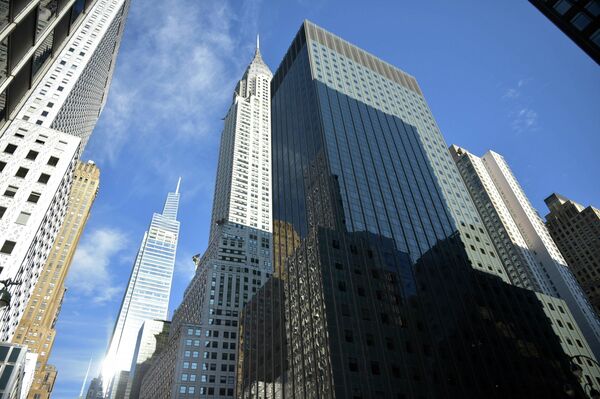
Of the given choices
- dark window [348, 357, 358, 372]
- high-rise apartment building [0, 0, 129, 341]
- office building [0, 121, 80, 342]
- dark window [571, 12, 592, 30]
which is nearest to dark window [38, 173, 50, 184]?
office building [0, 121, 80, 342]

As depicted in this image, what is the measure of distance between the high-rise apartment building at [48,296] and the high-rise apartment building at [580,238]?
18369cm

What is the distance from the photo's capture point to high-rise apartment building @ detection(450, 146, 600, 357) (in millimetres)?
137250

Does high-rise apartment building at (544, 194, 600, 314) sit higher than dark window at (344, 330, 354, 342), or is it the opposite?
high-rise apartment building at (544, 194, 600, 314)

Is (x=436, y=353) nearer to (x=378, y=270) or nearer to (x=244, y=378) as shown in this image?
(x=378, y=270)

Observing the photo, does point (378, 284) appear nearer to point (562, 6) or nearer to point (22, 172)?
point (562, 6)

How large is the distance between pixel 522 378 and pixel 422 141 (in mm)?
69188

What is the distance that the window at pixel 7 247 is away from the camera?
156 ft

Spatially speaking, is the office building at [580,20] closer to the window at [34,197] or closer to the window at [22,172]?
the window at [34,197]

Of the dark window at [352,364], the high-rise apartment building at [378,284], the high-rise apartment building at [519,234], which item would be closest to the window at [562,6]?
the high-rise apartment building at [378,284]

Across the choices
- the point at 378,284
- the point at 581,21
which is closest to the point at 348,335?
the point at 378,284

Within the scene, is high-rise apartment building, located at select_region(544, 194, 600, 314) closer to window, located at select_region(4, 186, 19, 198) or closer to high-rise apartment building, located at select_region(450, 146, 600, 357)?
high-rise apartment building, located at select_region(450, 146, 600, 357)

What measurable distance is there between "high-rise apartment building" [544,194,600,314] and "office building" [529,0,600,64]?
142788 mm

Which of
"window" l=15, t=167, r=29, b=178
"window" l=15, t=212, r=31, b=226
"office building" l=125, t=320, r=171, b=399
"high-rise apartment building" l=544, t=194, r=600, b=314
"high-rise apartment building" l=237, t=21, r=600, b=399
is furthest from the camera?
"office building" l=125, t=320, r=171, b=399

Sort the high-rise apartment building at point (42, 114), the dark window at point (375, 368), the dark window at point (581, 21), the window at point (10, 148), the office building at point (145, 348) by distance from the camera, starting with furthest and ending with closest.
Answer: the office building at point (145, 348), the dark window at point (375, 368), the window at point (10, 148), the dark window at point (581, 21), the high-rise apartment building at point (42, 114)
